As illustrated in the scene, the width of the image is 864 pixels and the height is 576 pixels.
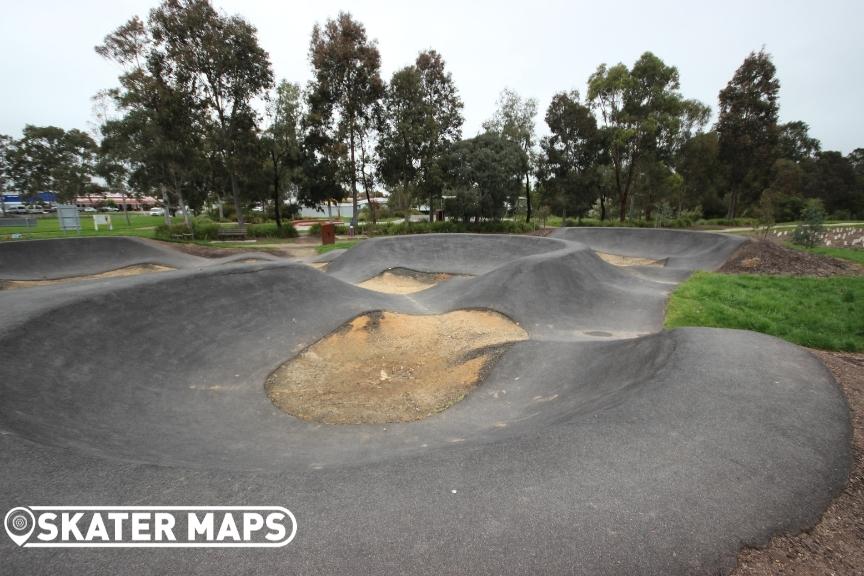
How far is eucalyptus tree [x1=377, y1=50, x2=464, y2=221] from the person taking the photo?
31.0 metres

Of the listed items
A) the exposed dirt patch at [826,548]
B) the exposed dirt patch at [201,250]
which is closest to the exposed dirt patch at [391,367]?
the exposed dirt patch at [826,548]

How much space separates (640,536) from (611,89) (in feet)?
126

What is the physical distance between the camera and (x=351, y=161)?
31719 millimetres

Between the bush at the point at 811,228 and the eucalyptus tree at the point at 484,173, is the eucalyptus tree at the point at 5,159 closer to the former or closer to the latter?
the eucalyptus tree at the point at 484,173

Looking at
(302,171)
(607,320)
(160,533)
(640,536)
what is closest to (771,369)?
(640,536)

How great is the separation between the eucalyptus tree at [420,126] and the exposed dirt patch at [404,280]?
15.6m

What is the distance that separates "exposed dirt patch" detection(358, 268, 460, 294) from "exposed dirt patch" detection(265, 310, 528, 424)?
19.6 ft

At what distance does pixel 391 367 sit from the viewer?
26.5ft

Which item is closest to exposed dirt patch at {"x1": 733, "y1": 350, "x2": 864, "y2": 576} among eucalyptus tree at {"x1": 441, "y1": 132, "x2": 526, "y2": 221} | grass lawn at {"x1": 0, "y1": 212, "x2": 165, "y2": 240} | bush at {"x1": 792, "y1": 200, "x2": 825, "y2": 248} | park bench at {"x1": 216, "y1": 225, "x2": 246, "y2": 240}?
bush at {"x1": 792, "y1": 200, "x2": 825, "y2": 248}

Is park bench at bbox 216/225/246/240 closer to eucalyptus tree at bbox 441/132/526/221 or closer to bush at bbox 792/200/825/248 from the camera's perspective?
eucalyptus tree at bbox 441/132/526/221

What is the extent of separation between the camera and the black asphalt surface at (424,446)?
2404 mm

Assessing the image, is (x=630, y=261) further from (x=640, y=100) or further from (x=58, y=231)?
(x=58, y=231)

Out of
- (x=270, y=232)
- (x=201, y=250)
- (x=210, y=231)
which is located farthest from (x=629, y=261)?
(x=210, y=231)

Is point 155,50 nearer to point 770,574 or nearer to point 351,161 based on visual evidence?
point 351,161
